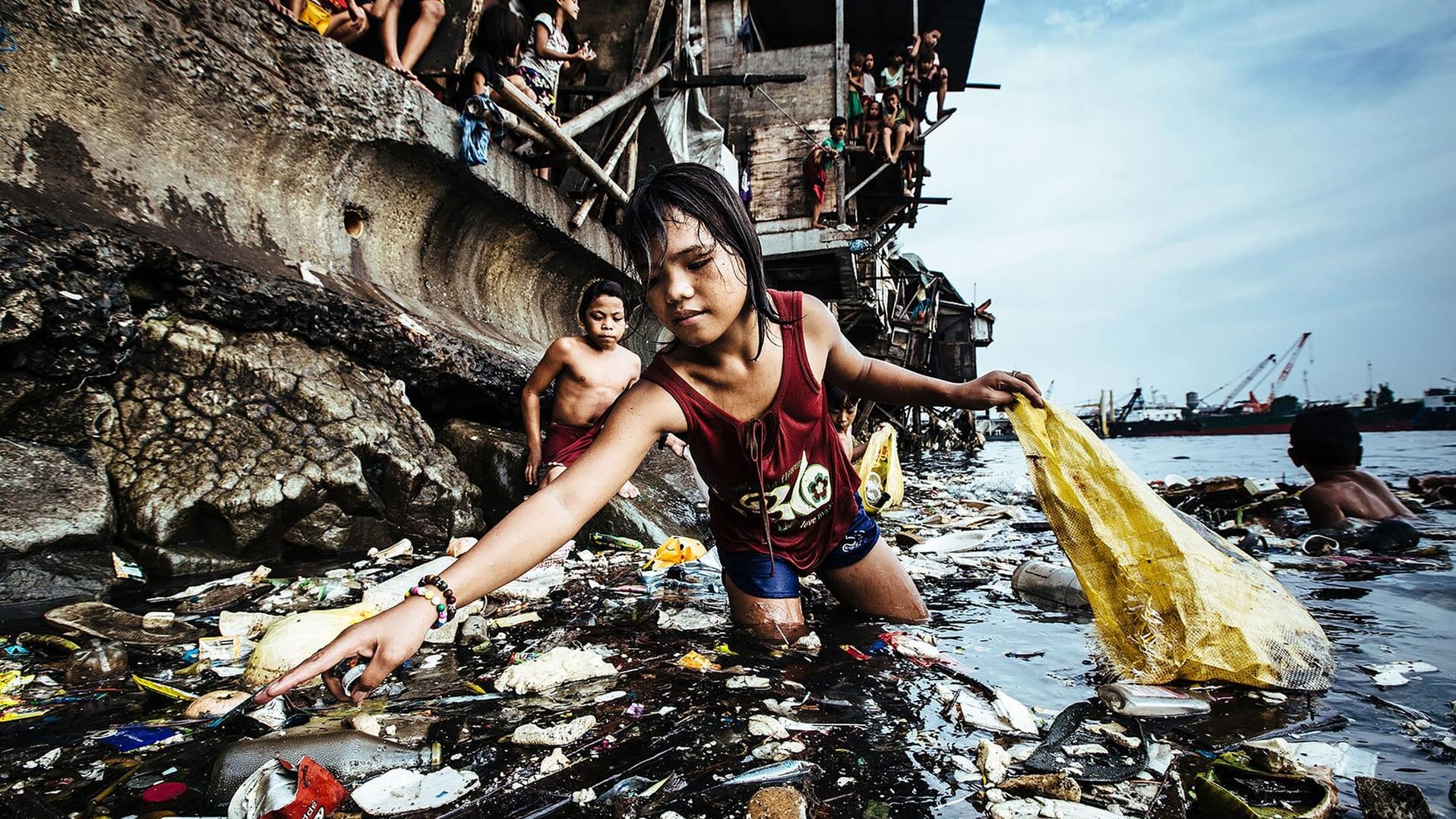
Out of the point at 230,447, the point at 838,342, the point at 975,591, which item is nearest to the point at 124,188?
the point at 230,447

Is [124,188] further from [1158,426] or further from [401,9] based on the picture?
[1158,426]

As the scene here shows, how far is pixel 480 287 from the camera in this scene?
6488mm

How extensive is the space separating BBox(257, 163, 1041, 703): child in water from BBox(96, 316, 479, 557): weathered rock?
91.2 inches

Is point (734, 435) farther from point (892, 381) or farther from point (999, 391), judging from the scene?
point (999, 391)

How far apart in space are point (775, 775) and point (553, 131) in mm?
5906

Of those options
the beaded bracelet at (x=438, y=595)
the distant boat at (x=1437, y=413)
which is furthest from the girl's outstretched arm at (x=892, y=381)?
the distant boat at (x=1437, y=413)

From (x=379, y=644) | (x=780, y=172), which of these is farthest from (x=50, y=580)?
(x=780, y=172)

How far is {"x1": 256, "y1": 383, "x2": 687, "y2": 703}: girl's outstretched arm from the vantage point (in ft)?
4.08

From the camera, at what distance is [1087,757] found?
1.41m

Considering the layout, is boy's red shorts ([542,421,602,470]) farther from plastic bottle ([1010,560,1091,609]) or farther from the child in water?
plastic bottle ([1010,560,1091,609])

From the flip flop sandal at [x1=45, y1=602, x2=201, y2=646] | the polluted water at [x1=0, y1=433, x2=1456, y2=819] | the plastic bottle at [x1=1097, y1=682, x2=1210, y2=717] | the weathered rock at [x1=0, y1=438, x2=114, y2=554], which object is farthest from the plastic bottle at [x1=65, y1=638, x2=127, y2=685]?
the plastic bottle at [x1=1097, y1=682, x2=1210, y2=717]

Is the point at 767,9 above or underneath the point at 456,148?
above

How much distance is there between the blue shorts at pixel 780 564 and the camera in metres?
2.42

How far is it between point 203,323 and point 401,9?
364 cm
